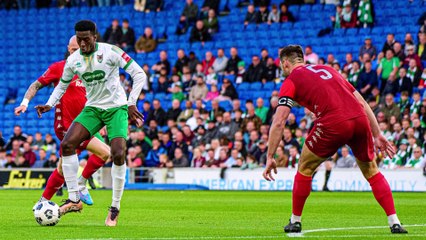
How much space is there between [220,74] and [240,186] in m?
5.51

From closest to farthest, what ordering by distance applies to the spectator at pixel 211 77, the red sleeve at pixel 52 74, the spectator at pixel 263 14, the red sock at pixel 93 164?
the red sleeve at pixel 52 74 → the red sock at pixel 93 164 → the spectator at pixel 211 77 → the spectator at pixel 263 14

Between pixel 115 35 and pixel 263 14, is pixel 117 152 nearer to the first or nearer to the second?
pixel 263 14

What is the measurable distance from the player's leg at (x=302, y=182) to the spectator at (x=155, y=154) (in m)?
17.5

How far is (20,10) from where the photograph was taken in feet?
119

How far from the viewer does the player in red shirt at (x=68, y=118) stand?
41.4 feet

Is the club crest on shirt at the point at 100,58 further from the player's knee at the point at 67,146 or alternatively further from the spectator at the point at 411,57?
the spectator at the point at 411,57

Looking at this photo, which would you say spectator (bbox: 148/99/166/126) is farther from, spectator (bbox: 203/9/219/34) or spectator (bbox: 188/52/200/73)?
spectator (bbox: 203/9/219/34)

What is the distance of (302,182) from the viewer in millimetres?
9984

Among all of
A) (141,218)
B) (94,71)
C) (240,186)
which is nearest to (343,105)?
(94,71)

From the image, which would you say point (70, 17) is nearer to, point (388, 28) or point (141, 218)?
point (388, 28)

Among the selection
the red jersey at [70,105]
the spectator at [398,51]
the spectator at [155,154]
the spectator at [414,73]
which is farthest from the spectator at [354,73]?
the red jersey at [70,105]

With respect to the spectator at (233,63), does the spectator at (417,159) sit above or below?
below

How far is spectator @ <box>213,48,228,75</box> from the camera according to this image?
96.9 feet

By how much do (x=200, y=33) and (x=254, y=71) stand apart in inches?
141
